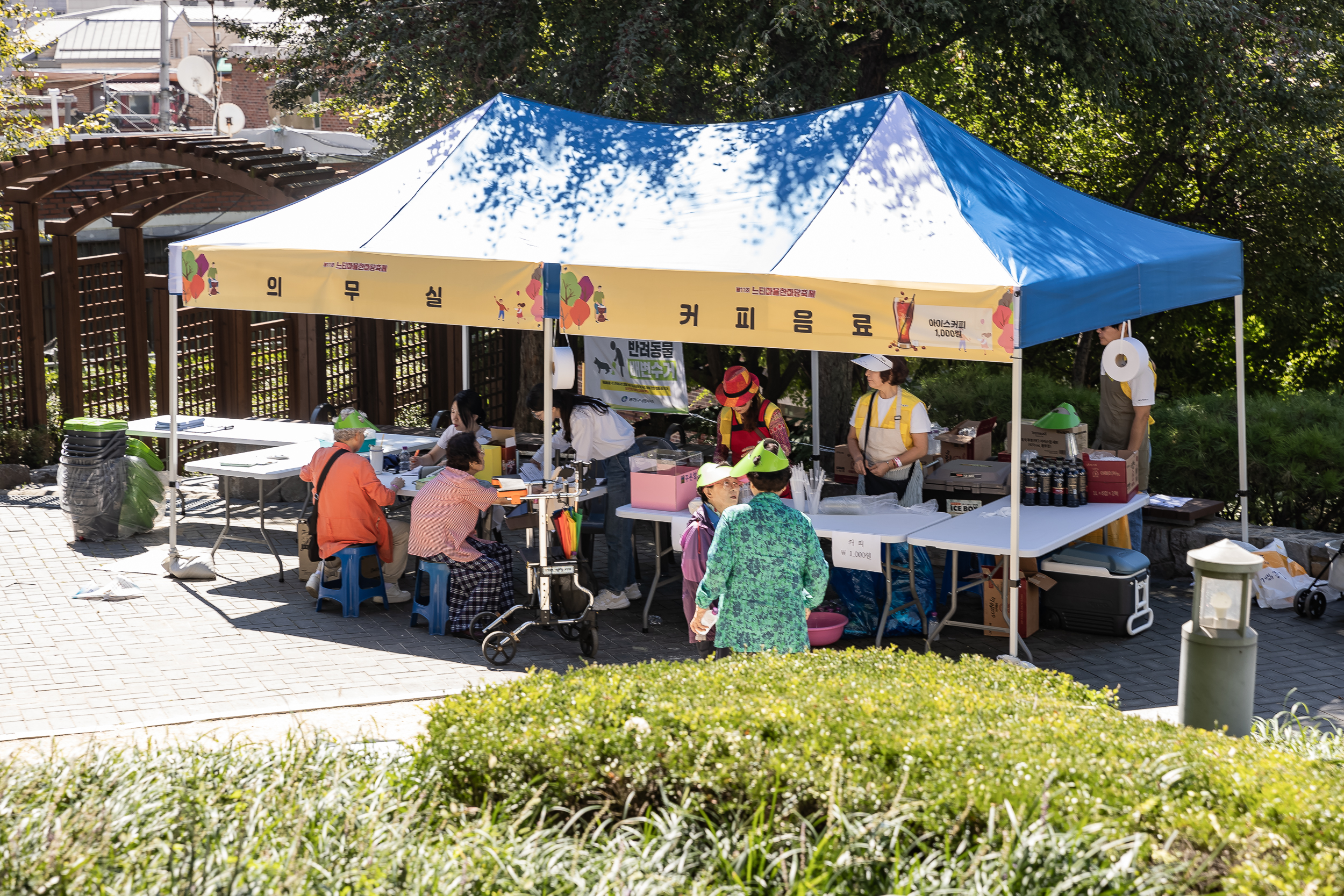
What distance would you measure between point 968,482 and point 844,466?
106cm

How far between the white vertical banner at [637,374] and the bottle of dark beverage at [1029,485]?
377 centimetres

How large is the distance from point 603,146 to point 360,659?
412 centimetres

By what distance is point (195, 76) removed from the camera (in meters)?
29.5

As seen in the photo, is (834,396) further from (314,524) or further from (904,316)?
(904,316)

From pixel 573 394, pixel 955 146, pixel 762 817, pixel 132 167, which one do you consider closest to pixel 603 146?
pixel 573 394

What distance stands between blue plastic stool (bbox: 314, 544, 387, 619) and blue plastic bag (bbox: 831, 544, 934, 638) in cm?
313

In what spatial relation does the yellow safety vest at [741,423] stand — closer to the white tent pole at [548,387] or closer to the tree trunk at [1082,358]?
the white tent pole at [548,387]

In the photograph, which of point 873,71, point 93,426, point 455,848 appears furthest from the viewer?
point 873,71

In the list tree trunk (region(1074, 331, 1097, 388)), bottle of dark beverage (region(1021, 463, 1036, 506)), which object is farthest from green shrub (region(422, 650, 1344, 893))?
tree trunk (region(1074, 331, 1097, 388))

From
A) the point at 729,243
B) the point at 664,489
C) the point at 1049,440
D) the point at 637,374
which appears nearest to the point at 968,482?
the point at 1049,440

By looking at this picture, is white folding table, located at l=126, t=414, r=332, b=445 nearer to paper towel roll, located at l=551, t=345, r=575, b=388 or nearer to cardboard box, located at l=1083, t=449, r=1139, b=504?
paper towel roll, located at l=551, t=345, r=575, b=388

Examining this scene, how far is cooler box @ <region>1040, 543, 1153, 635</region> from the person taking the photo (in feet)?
28.1

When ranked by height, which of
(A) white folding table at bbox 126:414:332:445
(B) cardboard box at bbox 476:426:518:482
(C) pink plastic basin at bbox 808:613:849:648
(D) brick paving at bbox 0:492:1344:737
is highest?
(A) white folding table at bbox 126:414:332:445

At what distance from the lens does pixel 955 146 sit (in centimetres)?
889
